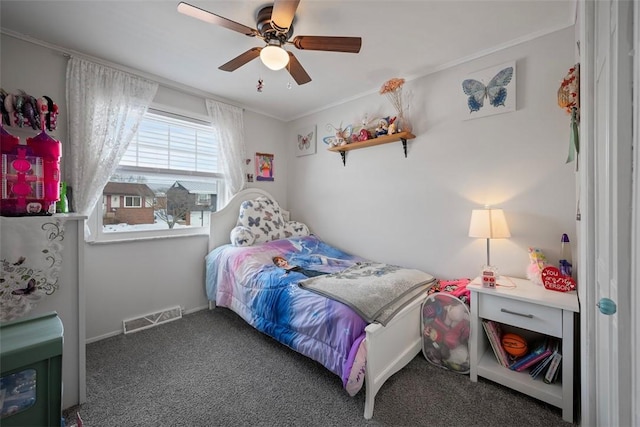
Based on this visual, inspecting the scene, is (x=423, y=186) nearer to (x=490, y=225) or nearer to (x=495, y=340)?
(x=490, y=225)

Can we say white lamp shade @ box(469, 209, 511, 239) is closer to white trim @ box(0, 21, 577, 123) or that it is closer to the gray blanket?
the gray blanket

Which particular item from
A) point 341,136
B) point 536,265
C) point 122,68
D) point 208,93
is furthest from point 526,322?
point 122,68

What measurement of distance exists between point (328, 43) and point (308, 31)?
0.40 metres

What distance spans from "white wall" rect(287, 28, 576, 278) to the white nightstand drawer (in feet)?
1.52

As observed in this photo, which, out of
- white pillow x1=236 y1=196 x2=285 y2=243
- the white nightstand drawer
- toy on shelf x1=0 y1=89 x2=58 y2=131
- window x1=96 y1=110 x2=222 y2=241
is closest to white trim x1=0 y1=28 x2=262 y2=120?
window x1=96 y1=110 x2=222 y2=241

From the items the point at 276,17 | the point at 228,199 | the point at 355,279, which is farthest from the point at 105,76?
the point at 355,279

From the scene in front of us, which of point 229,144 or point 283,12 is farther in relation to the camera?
point 229,144

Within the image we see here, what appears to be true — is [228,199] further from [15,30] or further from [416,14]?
[416,14]

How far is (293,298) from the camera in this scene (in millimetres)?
1816

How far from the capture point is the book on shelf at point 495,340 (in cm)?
169

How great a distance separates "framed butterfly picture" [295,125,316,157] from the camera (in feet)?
11.1

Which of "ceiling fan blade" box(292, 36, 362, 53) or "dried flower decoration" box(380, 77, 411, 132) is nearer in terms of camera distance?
"ceiling fan blade" box(292, 36, 362, 53)

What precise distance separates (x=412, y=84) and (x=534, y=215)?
157 centimetres

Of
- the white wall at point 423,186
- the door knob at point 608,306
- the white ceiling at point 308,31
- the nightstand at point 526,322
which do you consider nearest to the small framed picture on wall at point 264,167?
the white wall at point 423,186
